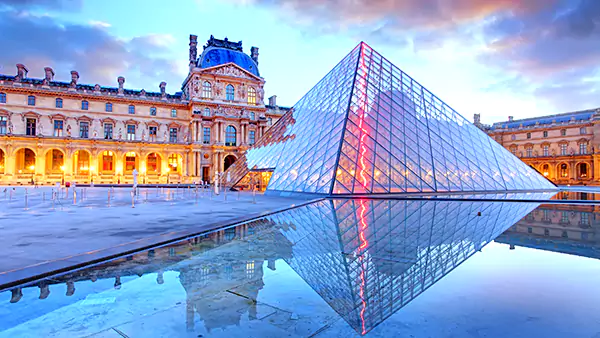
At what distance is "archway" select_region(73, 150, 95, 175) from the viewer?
47.7 meters

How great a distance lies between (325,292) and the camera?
371 centimetres

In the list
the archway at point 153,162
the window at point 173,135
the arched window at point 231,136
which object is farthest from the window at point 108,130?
the arched window at point 231,136

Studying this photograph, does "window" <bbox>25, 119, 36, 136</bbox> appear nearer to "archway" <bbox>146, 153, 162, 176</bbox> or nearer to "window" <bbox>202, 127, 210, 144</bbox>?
"archway" <bbox>146, 153, 162, 176</bbox>

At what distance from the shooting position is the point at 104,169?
1980 inches

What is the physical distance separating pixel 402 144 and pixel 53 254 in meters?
20.1

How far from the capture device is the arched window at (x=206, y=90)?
51875 mm

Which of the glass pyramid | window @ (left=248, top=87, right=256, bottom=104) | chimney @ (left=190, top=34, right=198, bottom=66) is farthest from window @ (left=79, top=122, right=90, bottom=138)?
the glass pyramid

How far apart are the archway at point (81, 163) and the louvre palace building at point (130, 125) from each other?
0.14m

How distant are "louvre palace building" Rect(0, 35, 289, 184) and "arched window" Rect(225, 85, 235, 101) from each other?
0.51 ft


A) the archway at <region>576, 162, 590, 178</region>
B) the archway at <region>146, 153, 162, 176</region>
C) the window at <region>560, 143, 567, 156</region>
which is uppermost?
the window at <region>560, 143, 567, 156</region>

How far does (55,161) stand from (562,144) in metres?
80.8

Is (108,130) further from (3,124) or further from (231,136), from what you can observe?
(231,136)

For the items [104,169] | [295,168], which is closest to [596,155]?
[295,168]

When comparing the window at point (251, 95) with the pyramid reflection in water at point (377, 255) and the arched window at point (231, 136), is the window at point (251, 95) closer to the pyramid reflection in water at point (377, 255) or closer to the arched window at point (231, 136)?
the arched window at point (231, 136)
